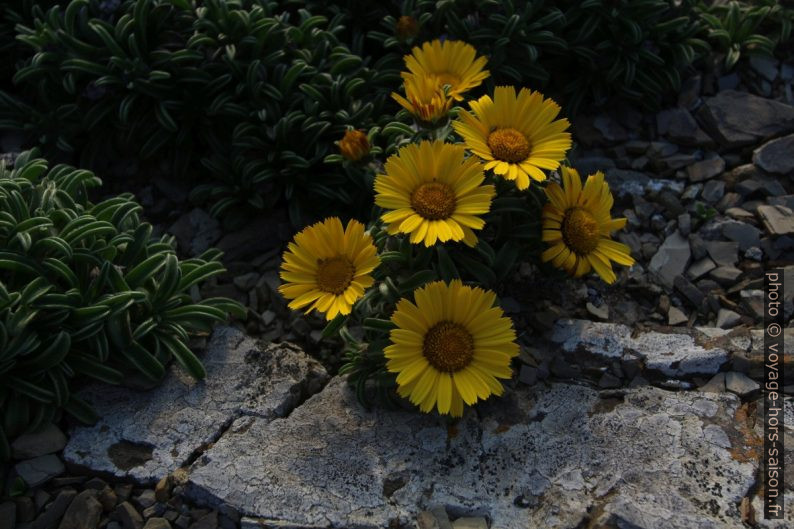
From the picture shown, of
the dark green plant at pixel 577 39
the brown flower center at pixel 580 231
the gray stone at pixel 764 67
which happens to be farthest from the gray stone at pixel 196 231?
the gray stone at pixel 764 67

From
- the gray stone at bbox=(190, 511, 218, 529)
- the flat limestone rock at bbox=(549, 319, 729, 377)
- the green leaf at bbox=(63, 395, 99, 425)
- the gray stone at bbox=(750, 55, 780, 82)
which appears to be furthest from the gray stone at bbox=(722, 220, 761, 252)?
the green leaf at bbox=(63, 395, 99, 425)

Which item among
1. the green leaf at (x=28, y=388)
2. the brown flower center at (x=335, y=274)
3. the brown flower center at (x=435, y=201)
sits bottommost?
the green leaf at (x=28, y=388)

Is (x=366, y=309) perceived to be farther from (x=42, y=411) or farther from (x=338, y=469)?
(x=42, y=411)

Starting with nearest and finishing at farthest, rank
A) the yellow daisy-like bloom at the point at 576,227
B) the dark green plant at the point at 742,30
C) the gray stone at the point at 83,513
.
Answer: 1. the gray stone at the point at 83,513
2. the yellow daisy-like bloom at the point at 576,227
3. the dark green plant at the point at 742,30

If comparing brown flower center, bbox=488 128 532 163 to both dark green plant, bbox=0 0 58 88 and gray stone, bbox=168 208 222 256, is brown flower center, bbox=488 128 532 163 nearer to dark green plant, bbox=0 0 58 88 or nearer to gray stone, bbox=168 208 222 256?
gray stone, bbox=168 208 222 256

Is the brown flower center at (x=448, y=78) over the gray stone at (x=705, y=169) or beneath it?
beneath

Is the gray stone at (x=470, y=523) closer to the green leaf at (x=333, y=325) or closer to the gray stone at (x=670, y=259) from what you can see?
the green leaf at (x=333, y=325)

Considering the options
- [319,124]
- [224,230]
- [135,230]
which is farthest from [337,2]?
[135,230]
